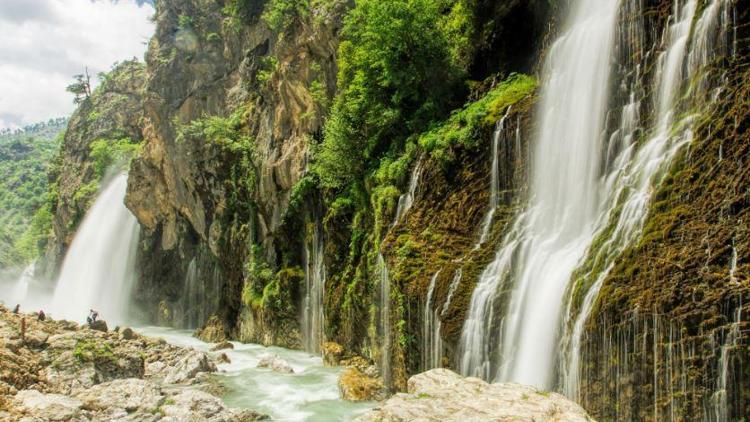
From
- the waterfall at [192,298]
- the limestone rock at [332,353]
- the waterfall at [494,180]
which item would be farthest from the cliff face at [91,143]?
the waterfall at [494,180]

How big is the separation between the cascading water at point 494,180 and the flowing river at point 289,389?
553 centimetres

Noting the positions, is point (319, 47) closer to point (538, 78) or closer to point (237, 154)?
point (237, 154)

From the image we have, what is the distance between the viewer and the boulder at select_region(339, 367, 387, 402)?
15516 mm

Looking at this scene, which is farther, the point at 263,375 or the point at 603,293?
the point at 263,375

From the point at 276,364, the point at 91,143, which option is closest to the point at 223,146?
the point at 276,364

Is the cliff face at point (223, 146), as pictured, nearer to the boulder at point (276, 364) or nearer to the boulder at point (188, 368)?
the boulder at point (276, 364)

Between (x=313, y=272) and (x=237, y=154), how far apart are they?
10.6 metres

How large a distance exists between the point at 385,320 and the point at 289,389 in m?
3.67

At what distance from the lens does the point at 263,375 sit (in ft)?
64.7

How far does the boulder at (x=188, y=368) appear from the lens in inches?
739

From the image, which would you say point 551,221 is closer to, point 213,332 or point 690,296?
point 690,296

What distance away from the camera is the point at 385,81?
62.0 ft

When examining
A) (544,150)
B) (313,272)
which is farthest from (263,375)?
(544,150)

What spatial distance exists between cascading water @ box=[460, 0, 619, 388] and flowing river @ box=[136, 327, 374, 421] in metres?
4.09
